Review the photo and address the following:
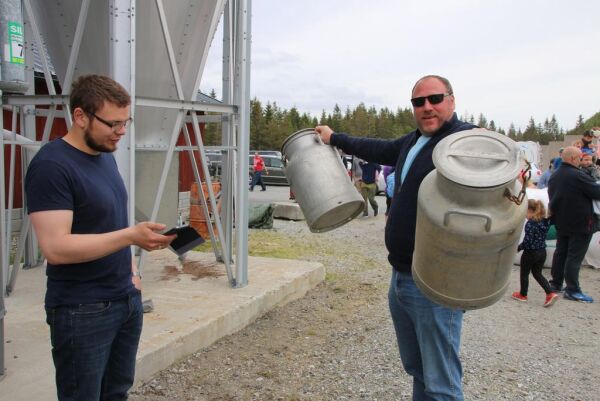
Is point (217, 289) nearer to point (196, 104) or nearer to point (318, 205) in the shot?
point (196, 104)

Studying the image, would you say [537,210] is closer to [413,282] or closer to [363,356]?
[363,356]

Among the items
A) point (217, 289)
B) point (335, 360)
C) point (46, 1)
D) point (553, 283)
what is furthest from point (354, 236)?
point (46, 1)

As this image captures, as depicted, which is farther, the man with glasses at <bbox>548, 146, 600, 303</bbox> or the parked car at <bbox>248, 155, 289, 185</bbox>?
the parked car at <bbox>248, 155, 289, 185</bbox>

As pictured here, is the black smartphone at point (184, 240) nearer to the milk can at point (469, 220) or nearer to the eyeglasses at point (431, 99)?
the milk can at point (469, 220)

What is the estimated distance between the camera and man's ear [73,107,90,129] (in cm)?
204

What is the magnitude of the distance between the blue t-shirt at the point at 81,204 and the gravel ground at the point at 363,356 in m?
1.55

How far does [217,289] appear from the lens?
5.23 meters

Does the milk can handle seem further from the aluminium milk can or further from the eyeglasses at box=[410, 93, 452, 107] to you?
the aluminium milk can

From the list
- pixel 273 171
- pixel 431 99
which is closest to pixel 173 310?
pixel 431 99

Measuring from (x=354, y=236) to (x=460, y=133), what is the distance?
841 cm

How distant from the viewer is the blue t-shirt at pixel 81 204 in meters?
1.93

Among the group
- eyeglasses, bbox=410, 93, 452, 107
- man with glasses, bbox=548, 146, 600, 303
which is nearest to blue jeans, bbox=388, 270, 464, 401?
eyeglasses, bbox=410, 93, 452, 107

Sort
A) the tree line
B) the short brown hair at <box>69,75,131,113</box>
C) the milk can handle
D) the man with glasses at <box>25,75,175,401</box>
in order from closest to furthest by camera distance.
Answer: the man with glasses at <box>25,75,175,401</box> < the short brown hair at <box>69,75,131,113</box> < the milk can handle < the tree line

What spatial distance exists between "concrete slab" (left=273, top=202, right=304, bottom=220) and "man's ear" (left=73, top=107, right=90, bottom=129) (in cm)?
1065
